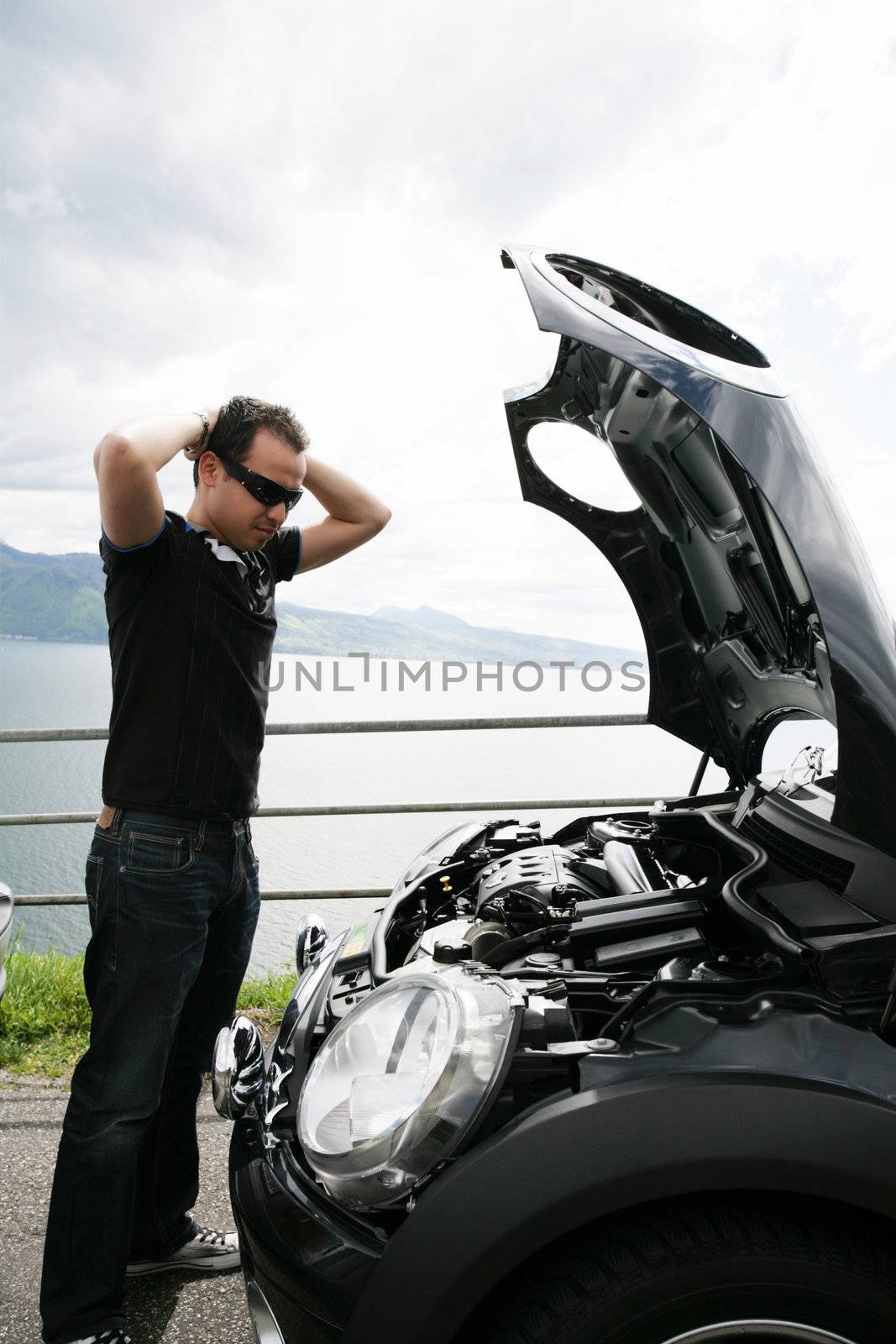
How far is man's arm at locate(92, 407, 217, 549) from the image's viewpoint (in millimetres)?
1835

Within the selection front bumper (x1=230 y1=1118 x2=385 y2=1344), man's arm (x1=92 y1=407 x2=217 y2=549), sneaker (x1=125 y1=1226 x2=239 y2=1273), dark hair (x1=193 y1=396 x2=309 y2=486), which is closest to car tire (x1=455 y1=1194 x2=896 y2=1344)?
front bumper (x1=230 y1=1118 x2=385 y2=1344)

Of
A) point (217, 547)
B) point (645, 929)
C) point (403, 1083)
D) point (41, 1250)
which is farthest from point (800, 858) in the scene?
point (41, 1250)

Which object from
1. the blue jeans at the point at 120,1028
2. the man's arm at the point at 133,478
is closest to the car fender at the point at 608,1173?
the blue jeans at the point at 120,1028

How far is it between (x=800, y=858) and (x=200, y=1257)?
1.74m

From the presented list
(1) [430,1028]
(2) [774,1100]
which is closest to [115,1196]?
(1) [430,1028]

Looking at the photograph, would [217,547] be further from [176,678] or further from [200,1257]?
[200,1257]

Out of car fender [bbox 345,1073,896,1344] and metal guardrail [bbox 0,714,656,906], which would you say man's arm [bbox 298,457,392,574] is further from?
car fender [bbox 345,1073,896,1344]

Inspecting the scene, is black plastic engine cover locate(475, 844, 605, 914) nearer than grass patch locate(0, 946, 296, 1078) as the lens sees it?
Yes

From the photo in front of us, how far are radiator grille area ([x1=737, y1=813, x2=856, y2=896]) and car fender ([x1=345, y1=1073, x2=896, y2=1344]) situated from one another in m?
0.44

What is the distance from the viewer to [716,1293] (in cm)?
120

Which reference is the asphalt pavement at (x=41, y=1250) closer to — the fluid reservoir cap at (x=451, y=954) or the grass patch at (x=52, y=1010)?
the grass patch at (x=52, y=1010)

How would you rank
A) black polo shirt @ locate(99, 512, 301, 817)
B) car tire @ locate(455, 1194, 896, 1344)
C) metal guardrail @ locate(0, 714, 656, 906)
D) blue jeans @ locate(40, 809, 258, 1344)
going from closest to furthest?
car tire @ locate(455, 1194, 896, 1344) < blue jeans @ locate(40, 809, 258, 1344) < black polo shirt @ locate(99, 512, 301, 817) < metal guardrail @ locate(0, 714, 656, 906)

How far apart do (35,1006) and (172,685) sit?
7.56 feet

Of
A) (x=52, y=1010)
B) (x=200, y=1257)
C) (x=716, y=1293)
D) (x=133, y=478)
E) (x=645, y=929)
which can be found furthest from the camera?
(x=52, y=1010)
